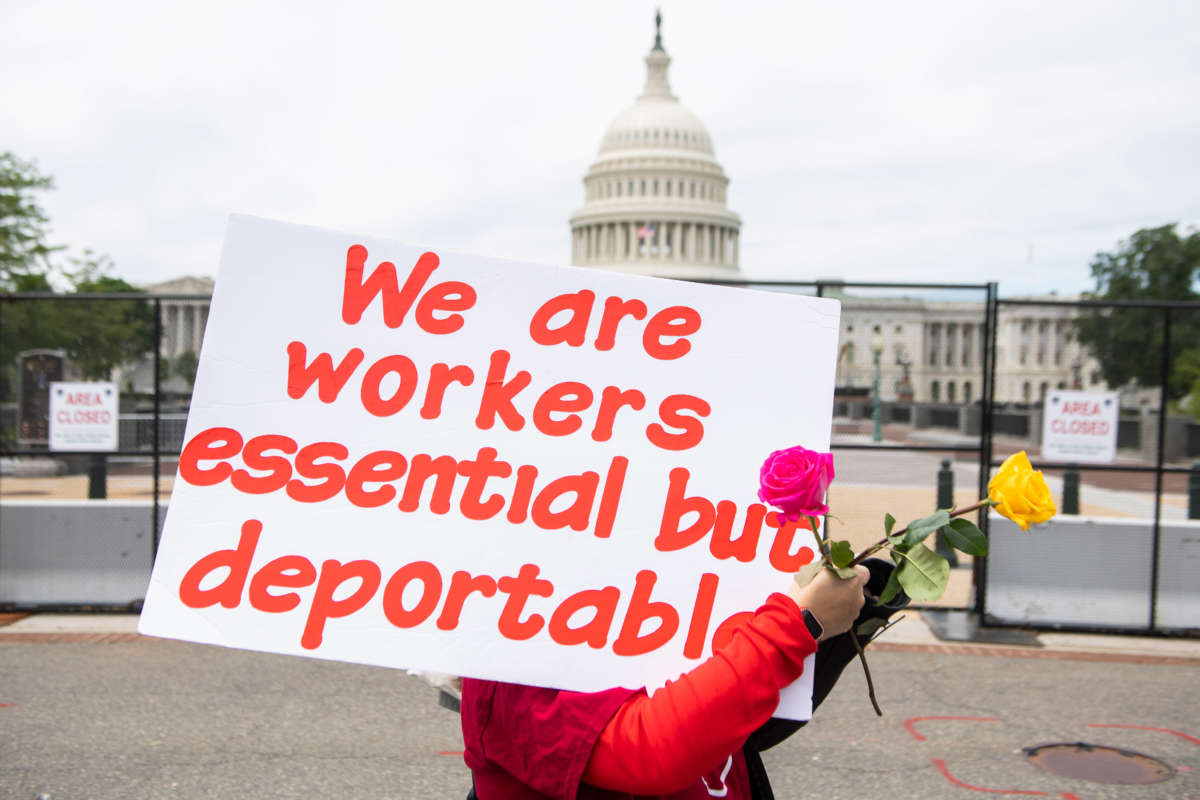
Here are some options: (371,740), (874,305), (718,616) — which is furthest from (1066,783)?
(874,305)

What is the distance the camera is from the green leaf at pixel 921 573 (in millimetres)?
1792

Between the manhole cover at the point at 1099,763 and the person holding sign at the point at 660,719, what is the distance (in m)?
3.72

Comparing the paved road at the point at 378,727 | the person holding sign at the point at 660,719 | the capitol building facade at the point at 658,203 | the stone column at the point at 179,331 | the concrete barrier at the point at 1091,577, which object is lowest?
the paved road at the point at 378,727

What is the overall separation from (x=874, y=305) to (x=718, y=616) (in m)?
8.42

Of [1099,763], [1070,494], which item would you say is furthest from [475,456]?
[1070,494]

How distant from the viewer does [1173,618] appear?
830 cm

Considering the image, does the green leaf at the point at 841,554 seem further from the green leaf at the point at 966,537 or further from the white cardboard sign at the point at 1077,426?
the white cardboard sign at the point at 1077,426

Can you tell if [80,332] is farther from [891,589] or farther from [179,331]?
[891,589]

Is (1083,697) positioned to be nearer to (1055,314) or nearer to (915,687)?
(915,687)

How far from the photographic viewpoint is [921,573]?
1.83 meters

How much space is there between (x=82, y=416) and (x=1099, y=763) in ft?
25.9

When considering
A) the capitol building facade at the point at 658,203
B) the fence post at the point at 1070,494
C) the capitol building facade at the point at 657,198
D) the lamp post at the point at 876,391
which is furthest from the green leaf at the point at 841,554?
the capitol building facade at the point at 658,203

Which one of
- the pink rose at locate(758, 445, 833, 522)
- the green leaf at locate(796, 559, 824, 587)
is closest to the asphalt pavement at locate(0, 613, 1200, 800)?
the green leaf at locate(796, 559, 824, 587)

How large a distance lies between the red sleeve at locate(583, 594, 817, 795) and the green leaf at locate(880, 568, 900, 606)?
0.74 feet
